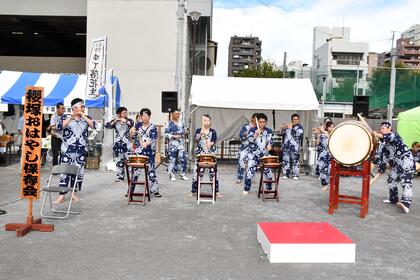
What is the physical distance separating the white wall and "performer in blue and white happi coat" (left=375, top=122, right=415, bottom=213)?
1058 cm

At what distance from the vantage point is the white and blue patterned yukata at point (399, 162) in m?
6.70

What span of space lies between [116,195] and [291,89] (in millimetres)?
6256

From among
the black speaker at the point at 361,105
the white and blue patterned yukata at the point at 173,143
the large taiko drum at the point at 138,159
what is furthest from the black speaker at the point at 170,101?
the black speaker at the point at 361,105

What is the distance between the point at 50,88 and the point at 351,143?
9089mm

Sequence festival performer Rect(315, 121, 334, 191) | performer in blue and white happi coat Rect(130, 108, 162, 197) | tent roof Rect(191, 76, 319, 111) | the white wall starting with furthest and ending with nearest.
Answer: the white wall, tent roof Rect(191, 76, 319, 111), festival performer Rect(315, 121, 334, 191), performer in blue and white happi coat Rect(130, 108, 162, 197)

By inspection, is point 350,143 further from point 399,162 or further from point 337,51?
point 337,51

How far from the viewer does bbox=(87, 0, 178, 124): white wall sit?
16.2m

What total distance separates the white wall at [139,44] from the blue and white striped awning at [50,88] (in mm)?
3842

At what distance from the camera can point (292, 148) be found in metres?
10.1

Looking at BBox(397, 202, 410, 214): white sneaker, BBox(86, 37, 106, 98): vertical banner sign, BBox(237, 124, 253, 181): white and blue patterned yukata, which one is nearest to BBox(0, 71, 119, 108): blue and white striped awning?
BBox(86, 37, 106, 98): vertical banner sign

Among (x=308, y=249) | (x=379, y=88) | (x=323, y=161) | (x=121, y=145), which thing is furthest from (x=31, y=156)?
(x=379, y=88)

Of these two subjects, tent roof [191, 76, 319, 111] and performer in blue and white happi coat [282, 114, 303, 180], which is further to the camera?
tent roof [191, 76, 319, 111]

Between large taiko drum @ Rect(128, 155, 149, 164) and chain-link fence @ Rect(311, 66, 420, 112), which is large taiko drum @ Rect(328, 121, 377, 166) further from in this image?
chain-link fence @ Rect(311, 66, 420, 112)

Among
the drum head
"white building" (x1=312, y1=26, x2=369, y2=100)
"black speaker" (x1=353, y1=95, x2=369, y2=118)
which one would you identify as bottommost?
the drum head
